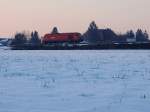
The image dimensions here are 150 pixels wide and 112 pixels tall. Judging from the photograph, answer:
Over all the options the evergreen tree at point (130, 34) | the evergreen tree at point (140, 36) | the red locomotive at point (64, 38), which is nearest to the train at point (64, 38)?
the red locomotive at point (64, 38)

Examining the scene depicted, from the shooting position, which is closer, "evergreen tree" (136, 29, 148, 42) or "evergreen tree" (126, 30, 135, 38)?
"evergreen tree" (126, 30, 135, 38)

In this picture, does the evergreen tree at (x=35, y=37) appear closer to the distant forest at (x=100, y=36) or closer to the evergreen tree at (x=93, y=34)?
the distant forest at (x=100, y=36)

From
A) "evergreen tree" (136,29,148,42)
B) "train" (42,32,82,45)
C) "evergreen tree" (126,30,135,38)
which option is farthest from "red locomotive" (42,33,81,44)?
"evergreen tree" (136,29,148,42)

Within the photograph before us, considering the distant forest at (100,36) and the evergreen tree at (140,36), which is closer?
the distant forest at (100,36)

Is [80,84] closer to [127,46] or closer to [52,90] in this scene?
[52,90]

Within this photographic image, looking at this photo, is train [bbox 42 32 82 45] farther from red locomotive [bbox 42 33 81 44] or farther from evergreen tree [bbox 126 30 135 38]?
evergreen tree [bbox 126 30 135 38]

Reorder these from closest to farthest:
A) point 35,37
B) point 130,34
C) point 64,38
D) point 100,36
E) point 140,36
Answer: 1. point 64,38
2. point 100,36
3. point 35,37
4. point 130,34
5. point 140,36

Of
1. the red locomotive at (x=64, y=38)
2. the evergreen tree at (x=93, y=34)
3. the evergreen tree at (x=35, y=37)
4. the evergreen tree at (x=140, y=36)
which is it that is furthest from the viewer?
the evergreen tree at (x=140, y=36)

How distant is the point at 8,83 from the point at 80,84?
2184 mm

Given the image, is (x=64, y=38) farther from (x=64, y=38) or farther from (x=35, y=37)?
(x=35, y=37)

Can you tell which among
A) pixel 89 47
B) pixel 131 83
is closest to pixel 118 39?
pixel 89 47

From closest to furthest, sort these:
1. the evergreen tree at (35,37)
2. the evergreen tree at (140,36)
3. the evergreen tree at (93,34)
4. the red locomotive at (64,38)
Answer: the red locomotive at (64,38) < the evergreen tree at (93,34) < the evergreen tree at (35,37) < the evergreen tree at (140,36)

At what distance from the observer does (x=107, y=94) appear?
10.5 meters

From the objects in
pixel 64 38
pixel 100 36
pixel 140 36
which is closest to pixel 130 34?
pixel 140 36
